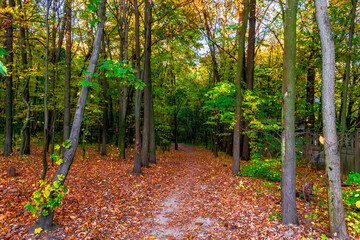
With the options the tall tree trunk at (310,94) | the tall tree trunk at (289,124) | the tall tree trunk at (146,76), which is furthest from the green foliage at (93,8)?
the tall tree trunk at (310,94)

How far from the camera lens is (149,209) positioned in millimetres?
5992

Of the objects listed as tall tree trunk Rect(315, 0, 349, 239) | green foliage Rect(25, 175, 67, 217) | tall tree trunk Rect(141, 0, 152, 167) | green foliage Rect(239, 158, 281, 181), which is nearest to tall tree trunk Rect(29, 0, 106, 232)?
green foliage Rect(25, 175, 67, 217)

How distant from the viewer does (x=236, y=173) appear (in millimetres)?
9086

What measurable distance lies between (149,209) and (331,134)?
508 centimetres

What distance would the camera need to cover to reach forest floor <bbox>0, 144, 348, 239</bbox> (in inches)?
168

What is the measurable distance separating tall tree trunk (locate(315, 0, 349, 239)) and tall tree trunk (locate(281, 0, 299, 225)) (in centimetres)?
54

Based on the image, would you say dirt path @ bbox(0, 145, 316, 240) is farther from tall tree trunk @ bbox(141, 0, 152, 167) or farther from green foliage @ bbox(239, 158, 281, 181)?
tall tree trunk @ bbox(141, 0, 152, 167)

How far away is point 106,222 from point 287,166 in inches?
176

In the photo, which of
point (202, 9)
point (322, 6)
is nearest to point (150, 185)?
point (322, 6)

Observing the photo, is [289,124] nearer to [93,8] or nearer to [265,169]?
[265,169]

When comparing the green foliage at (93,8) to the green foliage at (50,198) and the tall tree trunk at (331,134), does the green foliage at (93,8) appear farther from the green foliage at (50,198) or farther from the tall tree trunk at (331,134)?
the tall tree trunk at (331,134)

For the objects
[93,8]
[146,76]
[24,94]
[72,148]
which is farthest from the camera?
[146,76]

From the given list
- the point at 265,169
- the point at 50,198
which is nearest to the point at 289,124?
the point at 265,169

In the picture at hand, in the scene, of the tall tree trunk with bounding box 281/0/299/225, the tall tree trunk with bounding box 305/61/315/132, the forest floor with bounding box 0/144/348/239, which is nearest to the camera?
the forest floor with bounding box 0/144/348/239
